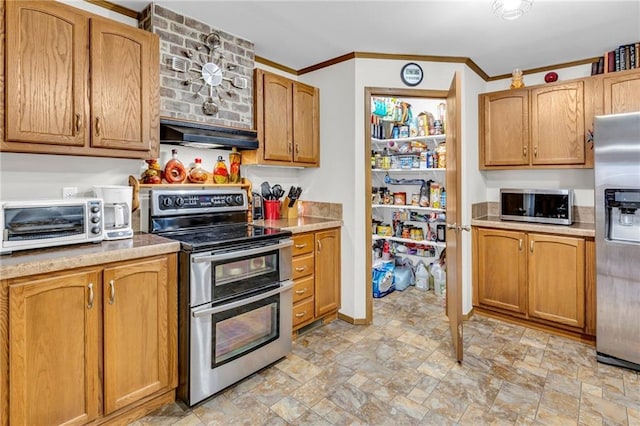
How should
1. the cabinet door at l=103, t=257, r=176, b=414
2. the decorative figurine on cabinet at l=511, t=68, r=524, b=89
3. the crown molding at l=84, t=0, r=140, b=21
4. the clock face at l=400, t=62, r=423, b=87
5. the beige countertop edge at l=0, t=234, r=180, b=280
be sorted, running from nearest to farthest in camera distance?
the beige countertop edge at l=0, t=234, r=180, b=280
the cabinet door at l=103, t=257, r=176, b=414
the crown molding at l=84, t=0, r=140, b=21
the clock face at l=400, t=62, r=423, b=87
the decorative figurine on cabinet at l=511, t=68, r=524, b=89

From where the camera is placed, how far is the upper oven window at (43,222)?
64.1 inches

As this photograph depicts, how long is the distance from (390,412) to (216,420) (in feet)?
3.20

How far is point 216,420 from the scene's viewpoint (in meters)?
1.85

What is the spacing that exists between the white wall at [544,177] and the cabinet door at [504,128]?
0.89 ft

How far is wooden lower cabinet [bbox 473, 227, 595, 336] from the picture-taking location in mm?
2748

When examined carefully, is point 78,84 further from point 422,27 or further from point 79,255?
point 422,27

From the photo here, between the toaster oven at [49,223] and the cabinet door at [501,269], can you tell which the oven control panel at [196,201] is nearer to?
the toaster oven at [49,223]

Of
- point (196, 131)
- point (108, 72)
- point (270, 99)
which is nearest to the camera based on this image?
point (108, 72)

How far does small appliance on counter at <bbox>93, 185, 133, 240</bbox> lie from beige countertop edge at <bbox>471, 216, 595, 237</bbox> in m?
2.94

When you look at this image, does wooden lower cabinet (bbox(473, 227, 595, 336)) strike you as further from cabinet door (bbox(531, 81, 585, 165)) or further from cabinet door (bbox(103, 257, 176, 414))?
cabinet door (bbox(103, 257, 176, 414))

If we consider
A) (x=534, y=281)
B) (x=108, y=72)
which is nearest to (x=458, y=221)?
(x=534, y=281)

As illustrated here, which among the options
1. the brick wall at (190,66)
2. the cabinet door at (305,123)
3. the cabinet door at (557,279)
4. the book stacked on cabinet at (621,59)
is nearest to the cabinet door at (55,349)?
the brick wall at (190,66)

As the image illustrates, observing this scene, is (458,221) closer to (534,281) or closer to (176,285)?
(534,281)

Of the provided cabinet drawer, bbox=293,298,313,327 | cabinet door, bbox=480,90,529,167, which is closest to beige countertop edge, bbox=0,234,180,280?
cabinet drawer, bbox=293,298,313,327
